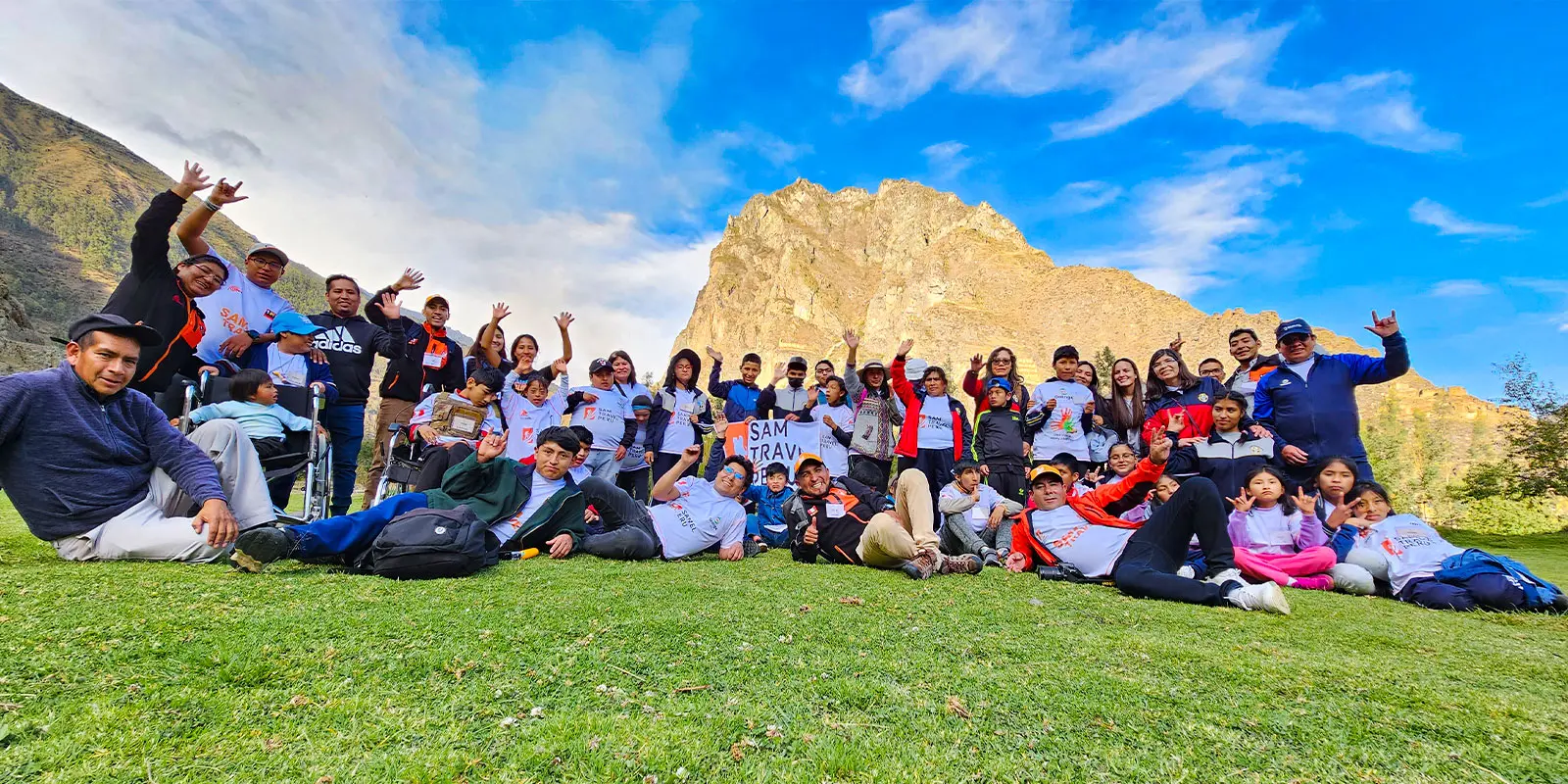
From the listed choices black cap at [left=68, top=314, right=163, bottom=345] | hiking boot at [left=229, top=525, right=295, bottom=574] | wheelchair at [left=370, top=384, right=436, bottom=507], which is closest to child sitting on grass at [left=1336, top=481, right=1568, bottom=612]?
hiking boot at [left=229, top=525, right=295, bottom=574]

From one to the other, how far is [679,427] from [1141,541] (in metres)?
4.94

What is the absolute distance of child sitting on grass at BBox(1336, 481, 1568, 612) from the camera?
446 centimetres

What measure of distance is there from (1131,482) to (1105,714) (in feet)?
12.8

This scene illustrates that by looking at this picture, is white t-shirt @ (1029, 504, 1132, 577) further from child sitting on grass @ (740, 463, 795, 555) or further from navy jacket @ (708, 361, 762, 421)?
navy jacket @ (708, 361, 762, 421)

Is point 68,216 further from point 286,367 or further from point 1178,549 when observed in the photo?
point 1178,549

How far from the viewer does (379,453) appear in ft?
21.9

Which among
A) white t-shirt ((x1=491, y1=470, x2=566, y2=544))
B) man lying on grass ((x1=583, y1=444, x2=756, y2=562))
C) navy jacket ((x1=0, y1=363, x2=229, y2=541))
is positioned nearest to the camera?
navy jacket ((x1=0, y1=363, x2=229, y2=541))

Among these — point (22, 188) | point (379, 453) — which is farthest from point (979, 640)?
point (22, 188)

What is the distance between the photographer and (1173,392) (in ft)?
22.5

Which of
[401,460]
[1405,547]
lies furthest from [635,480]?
[1405,547]

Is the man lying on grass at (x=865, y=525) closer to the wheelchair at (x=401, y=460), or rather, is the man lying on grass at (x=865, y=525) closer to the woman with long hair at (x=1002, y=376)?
the woman with long hair at (x=1002, y=376)

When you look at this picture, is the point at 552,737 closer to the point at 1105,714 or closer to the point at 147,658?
the point at 147,658

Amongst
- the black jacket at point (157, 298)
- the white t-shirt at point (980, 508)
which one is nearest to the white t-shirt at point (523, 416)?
the black jacket at point (157, 298)

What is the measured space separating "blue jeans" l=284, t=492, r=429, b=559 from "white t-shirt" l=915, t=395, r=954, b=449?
5389 millimetres
